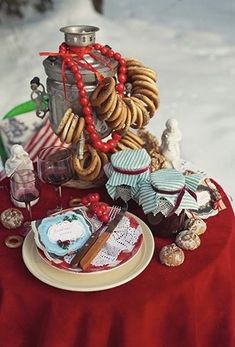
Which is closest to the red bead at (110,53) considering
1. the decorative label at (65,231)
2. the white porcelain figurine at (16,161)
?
the white porcelain figurine at (16,161)

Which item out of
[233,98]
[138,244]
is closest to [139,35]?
[233,98]

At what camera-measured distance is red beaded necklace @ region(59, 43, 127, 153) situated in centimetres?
122

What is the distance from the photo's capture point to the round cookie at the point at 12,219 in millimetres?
1205

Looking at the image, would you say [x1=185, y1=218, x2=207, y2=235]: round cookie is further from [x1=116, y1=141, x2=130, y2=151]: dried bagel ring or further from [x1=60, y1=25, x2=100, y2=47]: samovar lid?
[x1=60, y1=25, x2=100, y2=47]: samovar lid

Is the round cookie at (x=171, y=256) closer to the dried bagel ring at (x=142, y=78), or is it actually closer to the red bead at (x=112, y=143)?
the red bead at (x=112, y=143)

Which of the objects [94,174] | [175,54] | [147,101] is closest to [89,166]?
[94,174]

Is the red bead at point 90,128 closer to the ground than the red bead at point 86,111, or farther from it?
closer to the ground

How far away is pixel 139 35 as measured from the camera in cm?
401

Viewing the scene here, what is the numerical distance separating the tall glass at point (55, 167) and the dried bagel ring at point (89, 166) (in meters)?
0.02

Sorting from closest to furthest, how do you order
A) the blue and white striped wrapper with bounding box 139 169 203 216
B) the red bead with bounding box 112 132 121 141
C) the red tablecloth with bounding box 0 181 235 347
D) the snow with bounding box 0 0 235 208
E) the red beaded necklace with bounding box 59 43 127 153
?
1. the red tablecloth with bounding box 0 181 235 347
2. the blue and white striped wrapper with bounding box 139 169 203 216
3. the red beaded necklace with bounding box 59 43 127 153
4. the red bead with bounding box 112 132 121 141
5. the snow with bounding box 0 0 235 208

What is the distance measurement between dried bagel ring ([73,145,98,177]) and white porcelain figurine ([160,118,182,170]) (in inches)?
7.0

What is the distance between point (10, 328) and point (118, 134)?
1.79ft

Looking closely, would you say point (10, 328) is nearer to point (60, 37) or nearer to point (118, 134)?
point (118, 134)

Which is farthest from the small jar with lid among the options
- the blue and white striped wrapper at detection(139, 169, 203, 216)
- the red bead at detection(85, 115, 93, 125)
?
the red bead at detection(85, 115, 93, 125)
